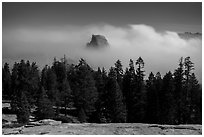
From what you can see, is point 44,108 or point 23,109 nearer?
point 23,109

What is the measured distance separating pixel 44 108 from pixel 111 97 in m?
4.23

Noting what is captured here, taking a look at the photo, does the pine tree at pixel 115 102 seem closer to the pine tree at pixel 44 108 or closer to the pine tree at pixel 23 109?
the pine tree at pixel 44 108

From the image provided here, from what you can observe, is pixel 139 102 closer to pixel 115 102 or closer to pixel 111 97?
pixel 115 102

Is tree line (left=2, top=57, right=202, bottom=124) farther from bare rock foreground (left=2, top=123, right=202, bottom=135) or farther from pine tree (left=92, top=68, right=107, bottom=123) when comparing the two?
bare rock foreground (left=2, top=123, right=202, bottom=135)

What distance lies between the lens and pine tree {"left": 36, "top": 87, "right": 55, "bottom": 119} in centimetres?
2102

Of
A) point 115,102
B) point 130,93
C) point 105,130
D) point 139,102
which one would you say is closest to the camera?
point 105,130

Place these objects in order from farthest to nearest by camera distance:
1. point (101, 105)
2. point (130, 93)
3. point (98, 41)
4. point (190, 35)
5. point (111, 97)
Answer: point (130, 93) < point (101, 105) < point (111, 97) < point (98, 41) < point (190, 35)

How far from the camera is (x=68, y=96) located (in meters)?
23.0

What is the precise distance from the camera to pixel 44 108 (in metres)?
21.4

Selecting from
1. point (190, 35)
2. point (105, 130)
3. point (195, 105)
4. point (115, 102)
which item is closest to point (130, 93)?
point (115, 102)

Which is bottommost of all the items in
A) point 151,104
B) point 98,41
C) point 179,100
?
point 151,104

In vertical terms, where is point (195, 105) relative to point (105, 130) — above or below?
above

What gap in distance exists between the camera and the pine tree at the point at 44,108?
21.0 meters

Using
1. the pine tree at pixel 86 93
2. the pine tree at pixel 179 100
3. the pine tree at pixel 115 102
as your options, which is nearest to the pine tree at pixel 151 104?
the pine tree at pixel 179 100
